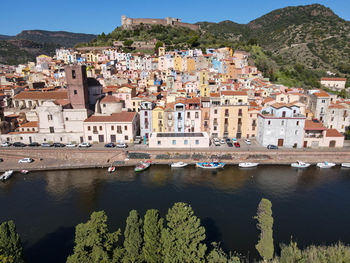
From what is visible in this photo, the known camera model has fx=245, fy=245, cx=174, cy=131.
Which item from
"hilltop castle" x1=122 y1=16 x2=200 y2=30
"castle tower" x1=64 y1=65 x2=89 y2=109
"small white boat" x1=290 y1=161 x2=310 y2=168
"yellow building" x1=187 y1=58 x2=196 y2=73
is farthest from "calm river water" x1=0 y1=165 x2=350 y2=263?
"hilltop castle" x1=122 y1=16 x2=200 y2=30

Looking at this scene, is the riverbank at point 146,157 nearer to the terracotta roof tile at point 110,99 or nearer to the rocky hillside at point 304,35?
the terracotta roof tile at point 110,99

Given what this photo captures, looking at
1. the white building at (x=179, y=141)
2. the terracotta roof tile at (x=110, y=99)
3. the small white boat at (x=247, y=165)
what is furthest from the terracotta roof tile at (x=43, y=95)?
the small white boat at (x=247, y=165)

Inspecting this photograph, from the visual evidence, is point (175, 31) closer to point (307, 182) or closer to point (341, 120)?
point (341, 120)

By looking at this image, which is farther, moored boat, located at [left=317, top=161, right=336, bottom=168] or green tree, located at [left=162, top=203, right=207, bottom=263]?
moored boat, located at [left=317, top=161, right=336, bottom=168]

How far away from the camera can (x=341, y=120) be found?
47531mm

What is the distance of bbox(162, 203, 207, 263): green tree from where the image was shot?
53.6 feet

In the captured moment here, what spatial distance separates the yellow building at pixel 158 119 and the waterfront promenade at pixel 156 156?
534 centimetres

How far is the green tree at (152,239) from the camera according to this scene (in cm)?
1730

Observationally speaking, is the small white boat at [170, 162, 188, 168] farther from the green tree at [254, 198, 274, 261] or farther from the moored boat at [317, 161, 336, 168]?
the green tree at [254, 198, 274, 261]

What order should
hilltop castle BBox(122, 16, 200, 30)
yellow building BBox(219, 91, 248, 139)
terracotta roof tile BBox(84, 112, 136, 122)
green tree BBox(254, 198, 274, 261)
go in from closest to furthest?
green tree BBox(254, 198, 274, 261)
terracotta roof tile BBox(84, 112, 136, 122)
yellow building BBox(219, 91, 248, 139)
hilltop castle BBox(122, 16, 200, 30)

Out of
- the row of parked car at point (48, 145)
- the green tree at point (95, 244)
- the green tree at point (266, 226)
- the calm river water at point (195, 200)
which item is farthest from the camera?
the row of parked car at point (48, 145)

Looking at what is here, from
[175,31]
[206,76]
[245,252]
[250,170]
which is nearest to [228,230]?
[245,252]

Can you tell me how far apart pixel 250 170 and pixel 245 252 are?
18213mm

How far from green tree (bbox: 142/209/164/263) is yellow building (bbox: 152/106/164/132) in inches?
1111
